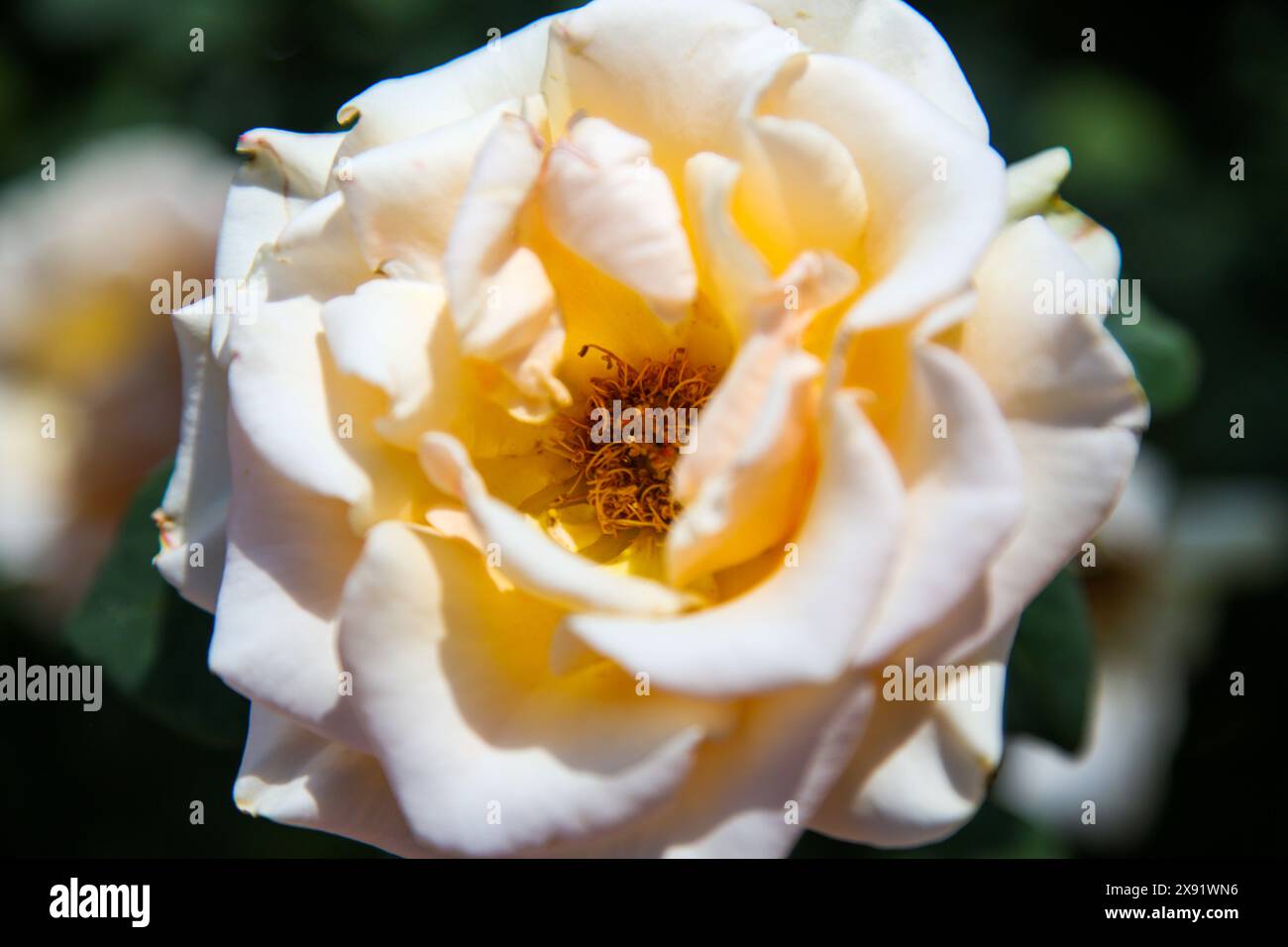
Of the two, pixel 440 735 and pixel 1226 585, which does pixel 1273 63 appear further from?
pixel 440 735

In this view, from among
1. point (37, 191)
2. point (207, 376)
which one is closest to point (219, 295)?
point (207, 376)

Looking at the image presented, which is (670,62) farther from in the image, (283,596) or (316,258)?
(283,596)

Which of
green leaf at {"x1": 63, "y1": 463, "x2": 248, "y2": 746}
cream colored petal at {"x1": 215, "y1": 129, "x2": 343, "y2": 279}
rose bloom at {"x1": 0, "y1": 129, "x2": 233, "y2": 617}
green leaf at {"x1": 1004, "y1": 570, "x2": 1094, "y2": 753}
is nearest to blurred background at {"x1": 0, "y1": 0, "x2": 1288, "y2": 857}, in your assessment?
rose bloom at {"x1": 0, "y1": 129, "x2": 233, "y2": 617}

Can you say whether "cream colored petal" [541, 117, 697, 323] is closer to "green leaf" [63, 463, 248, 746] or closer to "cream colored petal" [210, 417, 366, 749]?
"cream colored petal" [210, 417, 366, 749]

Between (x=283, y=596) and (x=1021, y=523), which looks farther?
(x=283, y=596)

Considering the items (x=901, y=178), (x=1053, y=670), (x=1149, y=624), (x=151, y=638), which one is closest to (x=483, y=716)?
(x=901, y=178)

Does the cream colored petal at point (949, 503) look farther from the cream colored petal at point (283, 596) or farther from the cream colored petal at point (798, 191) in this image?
the cream colored petal at point (283, 596)
